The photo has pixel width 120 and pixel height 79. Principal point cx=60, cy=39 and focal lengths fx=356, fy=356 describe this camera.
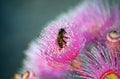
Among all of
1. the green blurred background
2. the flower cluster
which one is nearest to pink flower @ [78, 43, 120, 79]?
the flower cluster

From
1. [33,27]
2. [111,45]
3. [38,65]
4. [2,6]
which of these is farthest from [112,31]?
[2,6]

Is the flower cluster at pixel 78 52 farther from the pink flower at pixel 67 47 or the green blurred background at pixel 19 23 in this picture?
the green blurred background at pixel 19 23

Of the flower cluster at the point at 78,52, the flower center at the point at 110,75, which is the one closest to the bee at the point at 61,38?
the flower cluster at the point at 78,52

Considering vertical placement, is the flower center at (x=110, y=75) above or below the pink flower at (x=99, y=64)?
below

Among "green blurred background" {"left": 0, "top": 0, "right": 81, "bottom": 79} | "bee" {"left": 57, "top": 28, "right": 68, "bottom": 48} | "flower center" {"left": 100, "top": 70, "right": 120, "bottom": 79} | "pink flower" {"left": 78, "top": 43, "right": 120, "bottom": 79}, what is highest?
"green blurred background" {"left": 0, "top": 0, "right": 81, "bottom": 79}

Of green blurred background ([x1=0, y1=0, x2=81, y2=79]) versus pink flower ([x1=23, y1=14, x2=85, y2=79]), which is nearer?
pink flower ([x1=23, y1=14, x2=85, y2=79])

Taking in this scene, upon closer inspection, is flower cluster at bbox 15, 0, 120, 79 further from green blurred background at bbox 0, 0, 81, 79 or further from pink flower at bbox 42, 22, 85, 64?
green blurred background at bbox 0, 0, 81, 79

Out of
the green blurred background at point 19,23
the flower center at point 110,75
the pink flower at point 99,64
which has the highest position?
the green blurred background at point 19,23

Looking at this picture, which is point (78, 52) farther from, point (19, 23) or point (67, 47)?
point (19, 23)
